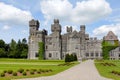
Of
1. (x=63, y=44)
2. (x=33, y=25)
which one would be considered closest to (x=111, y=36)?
(x=63, y=44)

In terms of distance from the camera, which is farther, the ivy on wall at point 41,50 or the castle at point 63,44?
the castle at point 63,44

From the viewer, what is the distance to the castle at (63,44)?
4033 inches

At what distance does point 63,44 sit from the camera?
104625mm

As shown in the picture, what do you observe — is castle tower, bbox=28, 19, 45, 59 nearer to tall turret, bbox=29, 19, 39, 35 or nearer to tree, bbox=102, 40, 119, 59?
tall turret, bbox=29, 19, 39, 35

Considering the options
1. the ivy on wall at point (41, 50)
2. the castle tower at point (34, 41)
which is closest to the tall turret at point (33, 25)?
the castle tower at point (34, 41)

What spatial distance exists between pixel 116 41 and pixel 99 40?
749 centimetres

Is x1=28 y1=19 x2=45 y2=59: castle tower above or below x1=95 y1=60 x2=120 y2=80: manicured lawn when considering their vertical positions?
above

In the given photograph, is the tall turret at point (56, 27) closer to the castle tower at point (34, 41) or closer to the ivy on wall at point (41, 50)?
the castle tower at point (34, 41)

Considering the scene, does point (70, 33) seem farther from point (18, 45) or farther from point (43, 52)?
point (18, 45)

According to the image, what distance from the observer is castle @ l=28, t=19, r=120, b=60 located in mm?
102438

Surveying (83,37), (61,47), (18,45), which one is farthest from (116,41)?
(18,45)

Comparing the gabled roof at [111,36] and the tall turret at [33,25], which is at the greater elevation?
the tall turret at [33,25]

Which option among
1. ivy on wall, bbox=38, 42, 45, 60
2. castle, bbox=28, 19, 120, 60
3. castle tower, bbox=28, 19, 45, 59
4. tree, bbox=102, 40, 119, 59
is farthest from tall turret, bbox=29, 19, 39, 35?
tree, bbox=102, 40, 119, 59

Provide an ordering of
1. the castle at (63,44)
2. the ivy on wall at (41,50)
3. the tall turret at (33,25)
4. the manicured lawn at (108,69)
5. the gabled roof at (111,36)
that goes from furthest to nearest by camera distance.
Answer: the tall turret at (33,25)
the castle at (63,44)
the ivy on wall at (41,50)
the gabled roof at (111,36)
the manicured lawn at (108,69)
